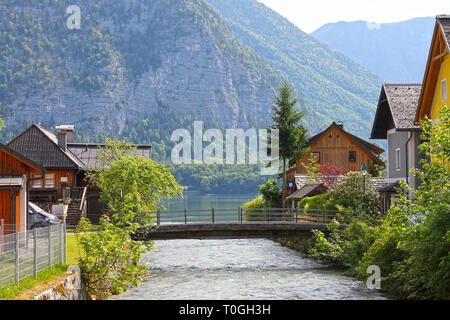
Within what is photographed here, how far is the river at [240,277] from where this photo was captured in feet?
89.9

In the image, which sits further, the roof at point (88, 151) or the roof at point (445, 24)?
the roof at point (88, 151)

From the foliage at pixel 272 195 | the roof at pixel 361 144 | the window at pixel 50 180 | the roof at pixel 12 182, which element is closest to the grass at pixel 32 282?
the roof at pixel 12 182

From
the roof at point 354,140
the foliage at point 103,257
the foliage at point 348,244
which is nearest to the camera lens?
the foliage at point 103,257

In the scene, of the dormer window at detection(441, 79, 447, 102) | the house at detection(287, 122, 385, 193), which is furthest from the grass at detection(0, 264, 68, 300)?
the house at detection(287, 122, 385, 193)

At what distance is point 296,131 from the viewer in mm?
65688

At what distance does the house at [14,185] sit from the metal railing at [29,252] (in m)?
5.24

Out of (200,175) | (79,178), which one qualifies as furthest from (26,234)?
(200,175)

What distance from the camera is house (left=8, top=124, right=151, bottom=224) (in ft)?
178

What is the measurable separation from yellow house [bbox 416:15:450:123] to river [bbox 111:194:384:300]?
9.58 metres

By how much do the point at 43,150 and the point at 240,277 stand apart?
105 ft

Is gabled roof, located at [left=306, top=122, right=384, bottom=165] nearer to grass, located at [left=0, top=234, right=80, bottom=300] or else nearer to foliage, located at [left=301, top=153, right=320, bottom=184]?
foliage, located at [left=301, top=153, right=320, bottom=184]

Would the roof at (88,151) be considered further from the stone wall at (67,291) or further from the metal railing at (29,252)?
the stone wall at (67,291)

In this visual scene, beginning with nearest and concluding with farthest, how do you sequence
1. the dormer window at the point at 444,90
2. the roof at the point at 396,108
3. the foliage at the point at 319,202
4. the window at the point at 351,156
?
the dormer window at the point at 444,90 < the roof at the point at 396,108 < the foliage at the point at 319,202 < the window at the point at 351,156

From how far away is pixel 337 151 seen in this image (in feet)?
228
